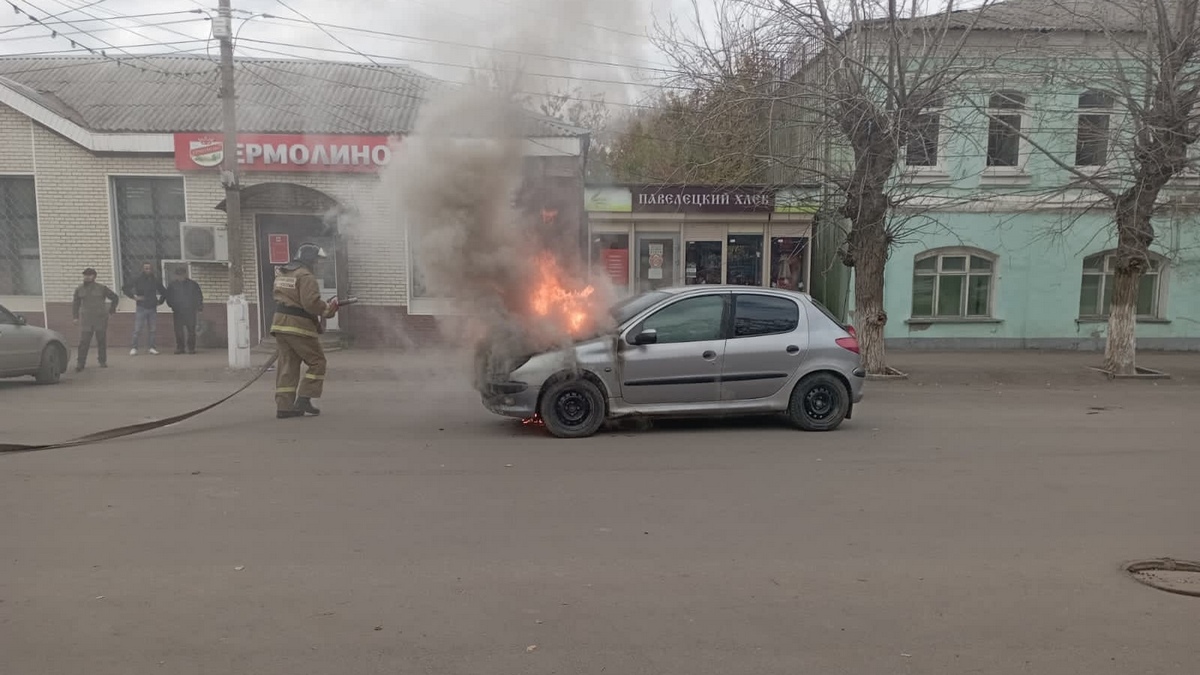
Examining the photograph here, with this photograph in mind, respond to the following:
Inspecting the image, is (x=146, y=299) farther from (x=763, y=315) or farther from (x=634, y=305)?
(x=763, y=315)

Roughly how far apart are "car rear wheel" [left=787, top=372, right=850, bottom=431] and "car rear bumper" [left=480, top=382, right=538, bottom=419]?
2.66 m

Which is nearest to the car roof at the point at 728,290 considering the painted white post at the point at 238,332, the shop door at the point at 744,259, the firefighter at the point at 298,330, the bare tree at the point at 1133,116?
the firefighter at the point at 298,330

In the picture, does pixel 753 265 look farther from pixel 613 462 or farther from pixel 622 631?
pixel 622 631

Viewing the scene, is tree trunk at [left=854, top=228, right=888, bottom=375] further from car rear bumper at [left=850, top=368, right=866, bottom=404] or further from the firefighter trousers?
the firefighter trousers

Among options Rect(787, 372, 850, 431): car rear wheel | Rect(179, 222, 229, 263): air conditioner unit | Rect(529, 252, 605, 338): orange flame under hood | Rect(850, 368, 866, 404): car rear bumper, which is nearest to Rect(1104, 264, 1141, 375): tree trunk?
Rect(850, 368, 866, 404): car rear bumper

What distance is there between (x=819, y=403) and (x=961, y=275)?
1011cm

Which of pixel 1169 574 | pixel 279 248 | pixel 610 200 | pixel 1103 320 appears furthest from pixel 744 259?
pixel 1169 574

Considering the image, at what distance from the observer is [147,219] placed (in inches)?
597

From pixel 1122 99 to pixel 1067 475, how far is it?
8.41 m

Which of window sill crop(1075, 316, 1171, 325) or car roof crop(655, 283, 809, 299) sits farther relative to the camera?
window sill crop(1075, 316, 1171, 325)

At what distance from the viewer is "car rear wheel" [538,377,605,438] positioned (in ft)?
24.2

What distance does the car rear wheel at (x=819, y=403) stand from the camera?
25.8 ft

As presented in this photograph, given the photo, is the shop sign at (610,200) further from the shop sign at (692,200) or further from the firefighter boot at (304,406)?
the firefighter boot at (304,406)

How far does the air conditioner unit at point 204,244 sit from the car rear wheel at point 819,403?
1174 cm
